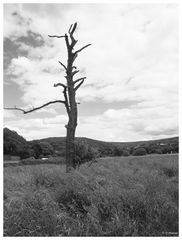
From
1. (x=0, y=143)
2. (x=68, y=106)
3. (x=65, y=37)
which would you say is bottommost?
(x=0, y=143)

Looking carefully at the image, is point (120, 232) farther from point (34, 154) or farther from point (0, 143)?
point (34, 154)

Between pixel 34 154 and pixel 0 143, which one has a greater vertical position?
pixel 0 143

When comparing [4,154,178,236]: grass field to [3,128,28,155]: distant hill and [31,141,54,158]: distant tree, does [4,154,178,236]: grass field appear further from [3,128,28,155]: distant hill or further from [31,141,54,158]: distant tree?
[3,128,28,155]: distant hill

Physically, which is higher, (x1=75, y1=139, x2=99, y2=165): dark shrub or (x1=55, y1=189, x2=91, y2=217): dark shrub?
(x1=75, y1=139, x2=99, y2=165): dark shrub

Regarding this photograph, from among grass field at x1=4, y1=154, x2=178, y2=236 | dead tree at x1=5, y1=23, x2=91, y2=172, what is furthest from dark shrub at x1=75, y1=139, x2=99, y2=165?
grass field at x1=4, y1=154, x2=178, y2=236

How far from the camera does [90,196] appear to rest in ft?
14.0

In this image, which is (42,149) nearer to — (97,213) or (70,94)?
(70,94)

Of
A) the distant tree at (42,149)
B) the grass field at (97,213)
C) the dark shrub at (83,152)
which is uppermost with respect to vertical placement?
the dark shrub at (83,152)

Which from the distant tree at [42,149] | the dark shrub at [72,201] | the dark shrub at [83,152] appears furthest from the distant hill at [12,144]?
the dark shrub at [72,201]

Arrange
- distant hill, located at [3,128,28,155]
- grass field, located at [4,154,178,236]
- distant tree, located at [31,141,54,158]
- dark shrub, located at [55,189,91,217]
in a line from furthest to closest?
distant tree, located at [31,141,54,158] → distant hill, located at [3,128,28,155] → dark shrub, located at [55,189,91,217] → grass field, located at [4,154,178,236]

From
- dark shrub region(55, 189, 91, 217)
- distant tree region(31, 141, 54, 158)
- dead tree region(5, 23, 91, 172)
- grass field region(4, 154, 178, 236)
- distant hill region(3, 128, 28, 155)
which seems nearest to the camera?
grass field region(4, 154, 178, 236)

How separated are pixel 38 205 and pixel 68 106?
6268 mm

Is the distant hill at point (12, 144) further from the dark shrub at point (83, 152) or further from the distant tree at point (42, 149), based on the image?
the dark shrub at point (83, 152)

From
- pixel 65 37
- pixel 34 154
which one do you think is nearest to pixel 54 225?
pixel 65 37
